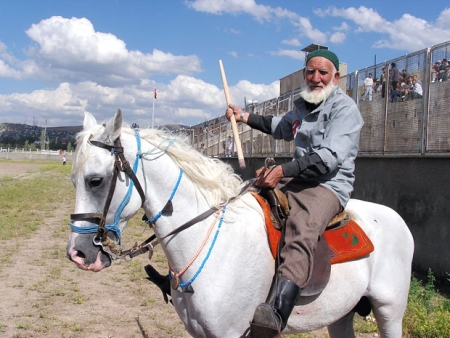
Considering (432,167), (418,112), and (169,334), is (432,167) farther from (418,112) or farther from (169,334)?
(169,334)

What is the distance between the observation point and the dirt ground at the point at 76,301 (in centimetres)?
596

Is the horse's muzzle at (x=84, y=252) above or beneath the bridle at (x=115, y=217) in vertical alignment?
beneath

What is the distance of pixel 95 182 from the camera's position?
304 centimetres

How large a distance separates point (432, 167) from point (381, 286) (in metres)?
4.57

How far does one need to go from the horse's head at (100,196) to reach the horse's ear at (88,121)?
0.23m

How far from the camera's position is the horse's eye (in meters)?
3.02

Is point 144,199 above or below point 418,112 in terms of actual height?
below

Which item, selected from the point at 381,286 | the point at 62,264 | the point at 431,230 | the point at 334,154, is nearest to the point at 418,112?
the point at 431,230

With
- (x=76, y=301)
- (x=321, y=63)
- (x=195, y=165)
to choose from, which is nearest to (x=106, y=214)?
(x=195, y=165)

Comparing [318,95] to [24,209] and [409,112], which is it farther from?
[24,209]

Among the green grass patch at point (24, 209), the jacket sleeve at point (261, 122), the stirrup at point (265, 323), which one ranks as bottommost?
the green grass patch at point (24, 209)

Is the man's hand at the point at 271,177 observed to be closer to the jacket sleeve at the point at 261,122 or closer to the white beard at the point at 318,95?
the white beard at the point at 318,95

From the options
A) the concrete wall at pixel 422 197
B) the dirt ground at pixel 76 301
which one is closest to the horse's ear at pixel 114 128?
the dirt ground at pixel 76 301

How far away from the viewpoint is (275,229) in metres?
3.41
